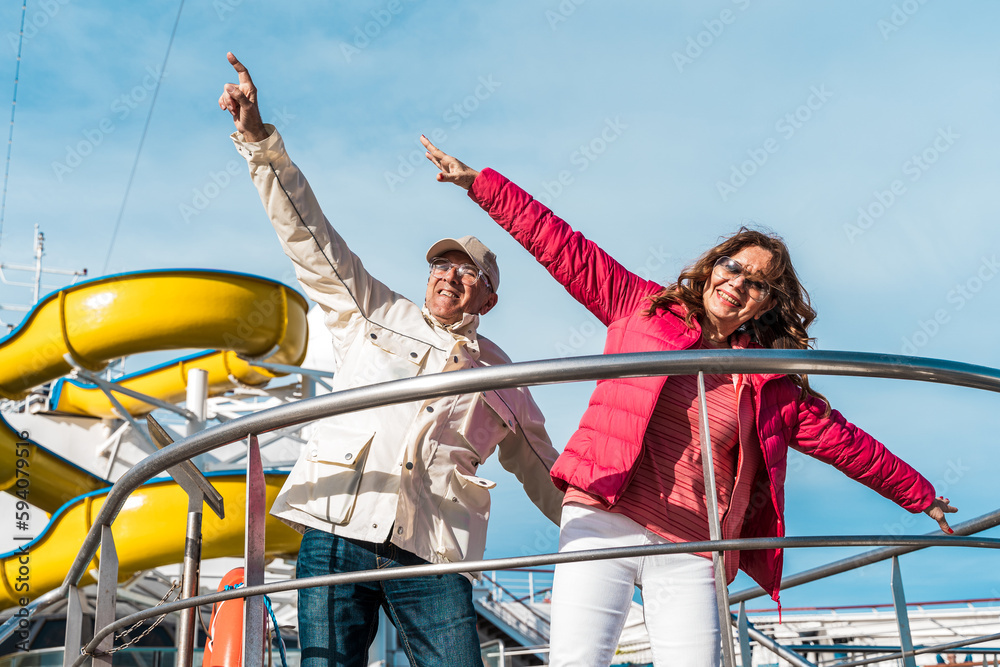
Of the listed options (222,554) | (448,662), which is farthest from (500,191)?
(222,554)

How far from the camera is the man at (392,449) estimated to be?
2350mm

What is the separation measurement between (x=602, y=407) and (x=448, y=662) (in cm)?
79

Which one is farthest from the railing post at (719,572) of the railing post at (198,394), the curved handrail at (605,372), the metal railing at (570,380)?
the railing post at (198,394)

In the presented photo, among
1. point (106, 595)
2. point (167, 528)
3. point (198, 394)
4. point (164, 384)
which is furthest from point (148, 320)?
point (106, 595)

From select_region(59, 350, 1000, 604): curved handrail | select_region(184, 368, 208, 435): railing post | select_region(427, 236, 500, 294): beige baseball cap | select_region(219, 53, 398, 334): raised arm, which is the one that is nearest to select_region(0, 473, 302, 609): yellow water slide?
select_region(184, 368, 208, 435): railing post

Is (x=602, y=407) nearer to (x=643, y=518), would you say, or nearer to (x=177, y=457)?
(x=643, y=518)

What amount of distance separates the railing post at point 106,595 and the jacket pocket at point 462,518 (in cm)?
84

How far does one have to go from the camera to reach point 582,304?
2.48 metres

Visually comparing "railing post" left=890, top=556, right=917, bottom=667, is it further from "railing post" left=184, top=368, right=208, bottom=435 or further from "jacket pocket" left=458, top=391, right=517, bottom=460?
"railing post" left=184, top=368, right=208, bottom=435

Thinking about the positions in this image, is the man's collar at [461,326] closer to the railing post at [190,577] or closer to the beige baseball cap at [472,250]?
the beige baseball cap at [472,250]

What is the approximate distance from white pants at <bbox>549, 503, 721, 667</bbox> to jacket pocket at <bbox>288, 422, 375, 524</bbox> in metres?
0.58

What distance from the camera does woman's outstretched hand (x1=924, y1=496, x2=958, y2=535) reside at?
8.16 feet

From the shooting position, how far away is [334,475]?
94.5 inches

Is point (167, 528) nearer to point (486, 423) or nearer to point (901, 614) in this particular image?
point (486, 423)
